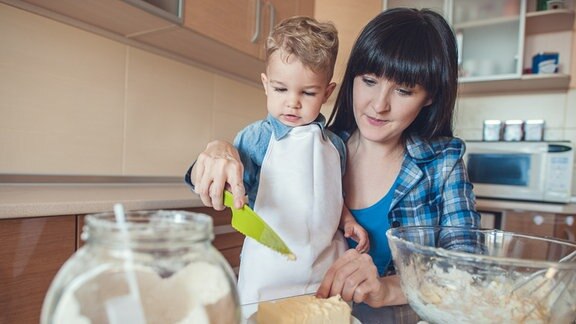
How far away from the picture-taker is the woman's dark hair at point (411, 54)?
76cm

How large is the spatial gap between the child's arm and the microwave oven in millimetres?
1623

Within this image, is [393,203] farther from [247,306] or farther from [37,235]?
[37,235]

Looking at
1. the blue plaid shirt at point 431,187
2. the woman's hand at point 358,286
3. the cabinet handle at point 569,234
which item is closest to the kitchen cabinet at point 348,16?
the cabinet handle at point 569,234

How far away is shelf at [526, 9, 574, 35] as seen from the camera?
2.09 metres

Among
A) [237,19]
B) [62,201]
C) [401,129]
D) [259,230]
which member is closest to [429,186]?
[401,129]

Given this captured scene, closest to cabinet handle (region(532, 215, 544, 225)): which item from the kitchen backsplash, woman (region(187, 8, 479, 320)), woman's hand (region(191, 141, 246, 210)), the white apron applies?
the kitchen backsplash

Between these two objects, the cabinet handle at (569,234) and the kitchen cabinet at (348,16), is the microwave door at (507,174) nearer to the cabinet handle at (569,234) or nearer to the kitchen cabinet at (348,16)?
the cabinet handle at (569,234)

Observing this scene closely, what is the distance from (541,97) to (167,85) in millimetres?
2197

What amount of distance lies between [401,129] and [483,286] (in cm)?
51

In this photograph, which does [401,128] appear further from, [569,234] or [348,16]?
[348,16]

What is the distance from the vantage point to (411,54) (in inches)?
29.8

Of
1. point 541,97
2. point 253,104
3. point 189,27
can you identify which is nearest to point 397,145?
point 189,27

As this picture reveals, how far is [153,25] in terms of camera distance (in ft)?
4.56

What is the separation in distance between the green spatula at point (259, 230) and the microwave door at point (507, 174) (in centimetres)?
210
